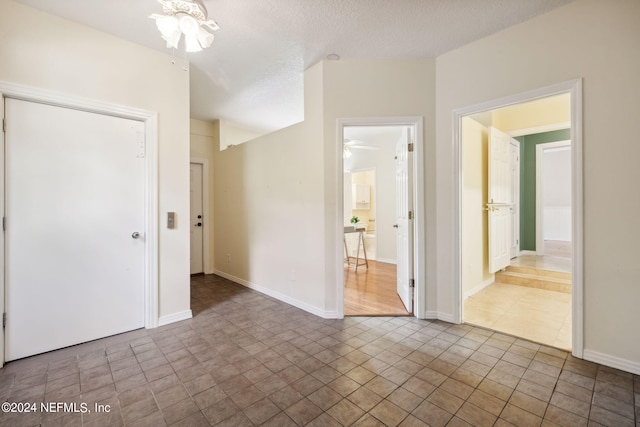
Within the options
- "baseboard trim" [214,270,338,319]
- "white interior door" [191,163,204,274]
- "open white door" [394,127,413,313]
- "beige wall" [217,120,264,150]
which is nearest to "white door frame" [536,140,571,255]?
"open white door" [394,127,413,313]

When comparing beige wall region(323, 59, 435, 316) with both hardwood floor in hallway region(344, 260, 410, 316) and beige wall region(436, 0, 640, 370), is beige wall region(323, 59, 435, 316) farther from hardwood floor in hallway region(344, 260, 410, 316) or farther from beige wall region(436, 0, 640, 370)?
beige wall region(436, 0, 640, 370)

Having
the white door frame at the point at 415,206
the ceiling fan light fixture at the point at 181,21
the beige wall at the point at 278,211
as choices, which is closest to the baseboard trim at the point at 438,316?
the white door frame at the point at 415,206

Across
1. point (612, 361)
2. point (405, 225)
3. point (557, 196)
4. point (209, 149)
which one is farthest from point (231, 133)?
point (557, 196)

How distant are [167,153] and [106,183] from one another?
0.60m

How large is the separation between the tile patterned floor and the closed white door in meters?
0.25

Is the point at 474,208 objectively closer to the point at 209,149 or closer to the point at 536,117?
the point at 536,117

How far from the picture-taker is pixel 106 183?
252 centimetres

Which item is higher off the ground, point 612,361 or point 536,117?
point 536,117

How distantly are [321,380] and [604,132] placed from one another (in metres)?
2.70

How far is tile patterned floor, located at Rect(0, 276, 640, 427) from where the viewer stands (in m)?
1.56

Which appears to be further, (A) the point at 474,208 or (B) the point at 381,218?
(B) the point at 381,218

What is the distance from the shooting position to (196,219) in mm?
4875

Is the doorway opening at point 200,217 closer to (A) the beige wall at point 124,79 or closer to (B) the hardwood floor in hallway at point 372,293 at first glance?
(A) the beige wall at point 124,79

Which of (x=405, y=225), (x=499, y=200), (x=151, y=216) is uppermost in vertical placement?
(x=499, y=200)
